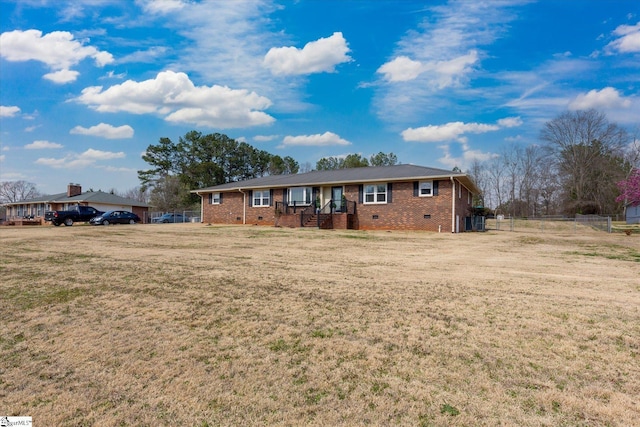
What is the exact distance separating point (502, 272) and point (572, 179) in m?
48.9

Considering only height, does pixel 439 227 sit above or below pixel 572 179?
below

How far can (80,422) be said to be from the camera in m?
2.40

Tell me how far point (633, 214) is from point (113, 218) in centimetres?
4975

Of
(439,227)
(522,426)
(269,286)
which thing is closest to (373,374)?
(522,426)

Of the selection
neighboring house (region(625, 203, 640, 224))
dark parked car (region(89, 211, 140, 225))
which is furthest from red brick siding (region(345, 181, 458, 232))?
neighboring house (region(625, 203, 640, 224))

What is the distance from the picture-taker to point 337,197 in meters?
22.8

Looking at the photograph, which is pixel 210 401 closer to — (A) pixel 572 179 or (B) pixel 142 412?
(B) pixel 142 412

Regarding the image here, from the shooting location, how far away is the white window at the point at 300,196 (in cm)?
2348

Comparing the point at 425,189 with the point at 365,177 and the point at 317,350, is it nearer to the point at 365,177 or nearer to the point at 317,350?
the point at 365,177

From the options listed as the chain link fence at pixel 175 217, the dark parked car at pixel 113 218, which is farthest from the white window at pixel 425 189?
the chain link fence at pixel 175 217

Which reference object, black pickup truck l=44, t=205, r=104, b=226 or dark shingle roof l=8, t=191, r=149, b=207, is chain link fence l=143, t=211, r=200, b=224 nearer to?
dark shingle roof l=8, t=191, r=149, b=207

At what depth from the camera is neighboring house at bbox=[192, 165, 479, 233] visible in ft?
64.7

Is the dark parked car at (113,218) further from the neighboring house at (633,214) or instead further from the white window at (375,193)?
the neighboring house at (633,214)

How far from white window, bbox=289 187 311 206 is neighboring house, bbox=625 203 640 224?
109 ft
